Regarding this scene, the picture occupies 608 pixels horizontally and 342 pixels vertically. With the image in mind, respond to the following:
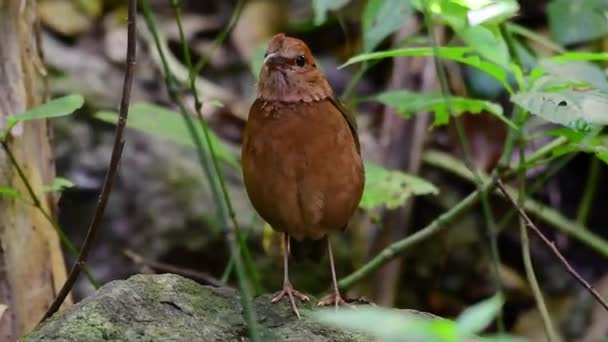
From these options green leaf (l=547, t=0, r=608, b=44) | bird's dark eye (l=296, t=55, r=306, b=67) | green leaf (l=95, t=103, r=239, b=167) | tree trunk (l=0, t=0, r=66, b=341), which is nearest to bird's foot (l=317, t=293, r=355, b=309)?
bird's dark eye (l=296, t=55, r=306, b=67)

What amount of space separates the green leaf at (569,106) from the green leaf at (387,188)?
0.94m

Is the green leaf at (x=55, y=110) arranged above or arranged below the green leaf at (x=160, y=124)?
above

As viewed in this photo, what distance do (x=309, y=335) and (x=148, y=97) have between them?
3.61 m

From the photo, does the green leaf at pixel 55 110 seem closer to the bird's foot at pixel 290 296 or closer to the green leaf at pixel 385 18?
the bird's foot at pixel 290 296

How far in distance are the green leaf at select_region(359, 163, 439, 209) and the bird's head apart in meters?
0.76

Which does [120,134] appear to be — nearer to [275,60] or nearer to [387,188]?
[275,60]

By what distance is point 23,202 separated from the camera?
10.00 ft

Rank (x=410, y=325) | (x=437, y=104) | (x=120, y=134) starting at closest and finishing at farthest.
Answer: (x=410, y=325) → (x=120, y=134) → (x=437, y=104)

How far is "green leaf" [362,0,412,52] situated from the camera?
2.97 metres

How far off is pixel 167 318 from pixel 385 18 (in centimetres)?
125

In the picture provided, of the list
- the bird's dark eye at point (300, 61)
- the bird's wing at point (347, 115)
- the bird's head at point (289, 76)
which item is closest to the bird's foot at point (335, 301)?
the bird's wing at point (347, 115)

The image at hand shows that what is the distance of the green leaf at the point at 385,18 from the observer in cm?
297

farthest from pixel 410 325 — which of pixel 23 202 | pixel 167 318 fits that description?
pixel 23 202

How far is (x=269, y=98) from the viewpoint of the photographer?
2.73m
